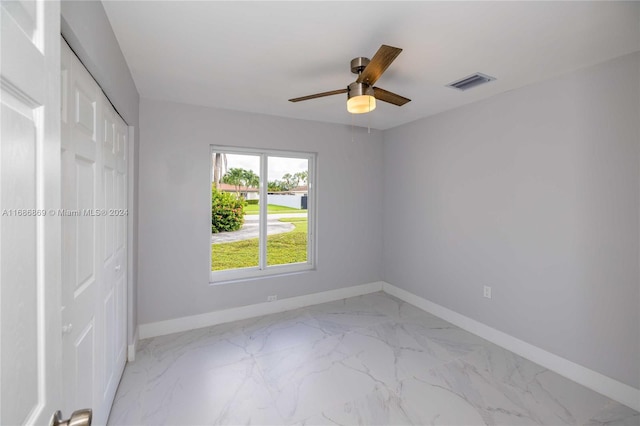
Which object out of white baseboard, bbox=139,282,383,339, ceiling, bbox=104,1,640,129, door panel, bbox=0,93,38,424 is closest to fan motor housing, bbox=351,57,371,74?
ceiling, bbox=104,1,640,129

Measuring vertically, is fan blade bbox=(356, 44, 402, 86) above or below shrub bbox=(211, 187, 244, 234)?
above

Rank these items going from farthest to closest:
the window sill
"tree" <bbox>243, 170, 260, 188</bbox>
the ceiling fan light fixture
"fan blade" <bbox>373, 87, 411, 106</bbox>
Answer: "tree" <bbox>243, 170, 260, 188</bbox>, the window sill, "fan blade" <bbox>373, 87, 411, 106</bbox>, the ceiling fan light fixture

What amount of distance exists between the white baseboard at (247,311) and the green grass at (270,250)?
1.61 feet

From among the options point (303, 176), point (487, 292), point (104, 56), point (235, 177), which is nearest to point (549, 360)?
point (487, 292)

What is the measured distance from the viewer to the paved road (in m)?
3.50

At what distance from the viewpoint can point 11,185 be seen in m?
0.51

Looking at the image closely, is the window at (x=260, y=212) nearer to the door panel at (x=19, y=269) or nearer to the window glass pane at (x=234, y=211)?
the window glass pane at (x=234, y=211)

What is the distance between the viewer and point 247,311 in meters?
3.46

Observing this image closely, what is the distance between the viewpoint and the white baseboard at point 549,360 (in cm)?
210

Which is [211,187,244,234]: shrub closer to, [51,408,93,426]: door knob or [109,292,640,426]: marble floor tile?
[109,292,640,426]: marble floor tile

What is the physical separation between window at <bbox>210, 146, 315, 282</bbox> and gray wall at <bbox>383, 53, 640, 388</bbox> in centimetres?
155

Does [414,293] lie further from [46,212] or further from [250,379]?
[46,212]

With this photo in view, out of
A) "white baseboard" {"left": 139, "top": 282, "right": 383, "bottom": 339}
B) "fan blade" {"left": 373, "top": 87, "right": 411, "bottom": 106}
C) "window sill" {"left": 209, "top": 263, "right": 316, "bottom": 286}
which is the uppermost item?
"fan blade" {"left": 373, "top": 87, "right": 411, "bottom": 106}

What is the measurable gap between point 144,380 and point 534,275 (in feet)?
A: 11.0
